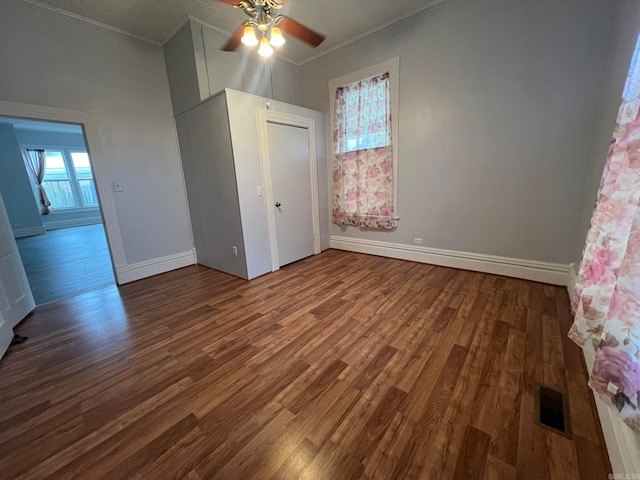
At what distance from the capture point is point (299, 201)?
3.73m

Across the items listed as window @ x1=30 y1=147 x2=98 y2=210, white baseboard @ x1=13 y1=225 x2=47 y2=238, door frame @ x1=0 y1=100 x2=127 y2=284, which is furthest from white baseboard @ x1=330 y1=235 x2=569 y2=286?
white baseboard @ x1=13 y1=225 x2=47 y2=238

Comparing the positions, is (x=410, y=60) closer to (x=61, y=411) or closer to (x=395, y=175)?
(x=395, y=175)

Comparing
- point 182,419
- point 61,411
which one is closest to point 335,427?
point 182,419

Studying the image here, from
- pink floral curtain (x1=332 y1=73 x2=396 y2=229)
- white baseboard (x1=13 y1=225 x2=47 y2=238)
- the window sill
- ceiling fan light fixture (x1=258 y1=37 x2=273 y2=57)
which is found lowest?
white baseboard (x1=13 y1=225 x2=47 y2=238)

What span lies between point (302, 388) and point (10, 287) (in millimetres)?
3011

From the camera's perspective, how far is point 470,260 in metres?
3.05

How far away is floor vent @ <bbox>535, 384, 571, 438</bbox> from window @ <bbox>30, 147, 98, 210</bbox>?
10283 mm

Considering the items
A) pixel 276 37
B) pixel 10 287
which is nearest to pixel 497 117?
pixel 276 37

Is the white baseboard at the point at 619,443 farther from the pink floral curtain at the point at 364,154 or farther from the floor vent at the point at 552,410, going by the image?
the pink floral curtain at the point at 364,154

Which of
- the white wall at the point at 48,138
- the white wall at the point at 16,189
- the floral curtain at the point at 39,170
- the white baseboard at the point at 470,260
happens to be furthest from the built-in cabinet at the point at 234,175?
the floral curtain at the point at 39,170

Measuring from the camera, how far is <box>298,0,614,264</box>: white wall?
88.0 inches

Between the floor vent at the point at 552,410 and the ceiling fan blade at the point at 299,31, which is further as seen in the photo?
the ceiling fan blade at the point at 299,31

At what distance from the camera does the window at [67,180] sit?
24.8ft

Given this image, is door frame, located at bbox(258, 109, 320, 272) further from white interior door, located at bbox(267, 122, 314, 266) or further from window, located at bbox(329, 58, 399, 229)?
window, located at bbox(329, 58, 399, 229)
